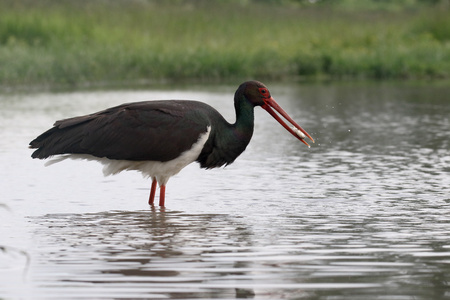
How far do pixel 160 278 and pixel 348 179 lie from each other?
4214 millimetres

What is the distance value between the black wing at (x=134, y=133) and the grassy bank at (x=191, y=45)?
1279cm

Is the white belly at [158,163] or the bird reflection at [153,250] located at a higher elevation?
the white belly at [158,163]

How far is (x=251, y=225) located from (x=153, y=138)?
116cm

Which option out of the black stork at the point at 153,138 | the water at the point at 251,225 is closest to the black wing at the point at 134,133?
the black stork at the point at 153,138

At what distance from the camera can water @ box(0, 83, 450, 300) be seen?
5492mm

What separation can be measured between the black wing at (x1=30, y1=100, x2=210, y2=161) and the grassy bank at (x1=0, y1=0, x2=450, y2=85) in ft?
42.0

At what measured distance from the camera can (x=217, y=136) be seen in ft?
26.4

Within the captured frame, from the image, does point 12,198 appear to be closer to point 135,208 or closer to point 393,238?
point 135,208

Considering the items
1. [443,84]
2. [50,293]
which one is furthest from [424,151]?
[443,84]

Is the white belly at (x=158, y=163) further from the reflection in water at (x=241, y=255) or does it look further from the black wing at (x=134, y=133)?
the reflection in water at (x=241, y=255)

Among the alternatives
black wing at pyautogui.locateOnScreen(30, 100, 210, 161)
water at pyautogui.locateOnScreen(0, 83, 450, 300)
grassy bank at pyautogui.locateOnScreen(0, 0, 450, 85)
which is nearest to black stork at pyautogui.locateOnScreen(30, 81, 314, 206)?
black wing at pyautogui.locateOnScreen(30, 100, 210, 161)

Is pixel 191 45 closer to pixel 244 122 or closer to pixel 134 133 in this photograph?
pixel 244 122

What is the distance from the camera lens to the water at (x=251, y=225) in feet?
18.0

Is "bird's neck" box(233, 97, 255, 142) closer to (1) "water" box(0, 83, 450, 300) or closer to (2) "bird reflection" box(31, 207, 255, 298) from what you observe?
(1) "water" box(0, 83, 450, 300)
